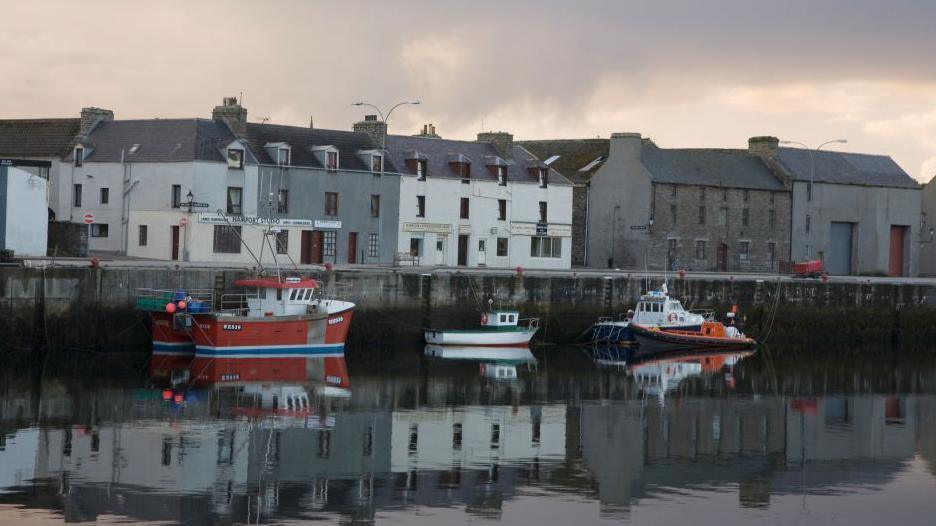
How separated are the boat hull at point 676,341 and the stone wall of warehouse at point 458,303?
241 centimetres

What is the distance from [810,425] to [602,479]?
10.4 meters

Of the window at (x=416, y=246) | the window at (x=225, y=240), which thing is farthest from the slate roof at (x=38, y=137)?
the window at (x=416, y=246)

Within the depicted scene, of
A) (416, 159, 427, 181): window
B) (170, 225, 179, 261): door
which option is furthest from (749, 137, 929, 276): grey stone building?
(170, 225, 179, 261): door

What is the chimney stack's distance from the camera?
61019mm

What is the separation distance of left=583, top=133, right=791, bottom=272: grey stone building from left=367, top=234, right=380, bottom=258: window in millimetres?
13636

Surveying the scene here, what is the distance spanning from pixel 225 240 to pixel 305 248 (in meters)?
3.87

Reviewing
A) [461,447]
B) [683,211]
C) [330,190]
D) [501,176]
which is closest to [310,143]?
[330,190]

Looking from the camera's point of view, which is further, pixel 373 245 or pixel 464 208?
pixel 464 208

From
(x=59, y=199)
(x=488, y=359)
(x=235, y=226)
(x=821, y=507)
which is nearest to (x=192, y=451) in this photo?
(x=821, y=507)

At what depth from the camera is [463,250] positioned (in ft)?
205

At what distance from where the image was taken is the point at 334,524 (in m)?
20.9

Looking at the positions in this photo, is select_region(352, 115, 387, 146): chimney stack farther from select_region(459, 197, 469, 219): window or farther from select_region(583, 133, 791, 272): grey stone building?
select_region(583, 133, 791, 272): grey stone building

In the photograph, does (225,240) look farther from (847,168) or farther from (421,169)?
(847,168)

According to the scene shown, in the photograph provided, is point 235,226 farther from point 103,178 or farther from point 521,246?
point 521,246
